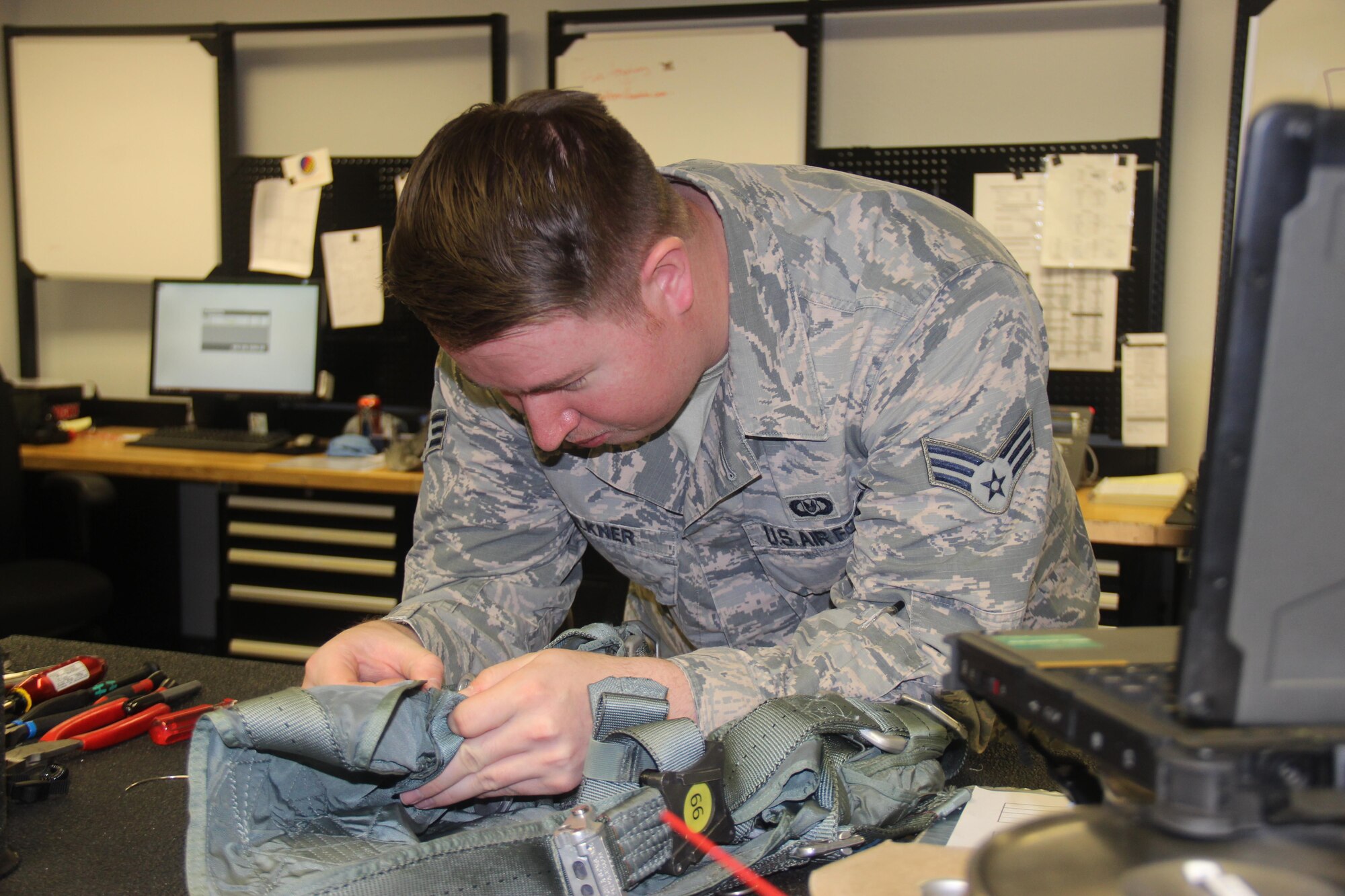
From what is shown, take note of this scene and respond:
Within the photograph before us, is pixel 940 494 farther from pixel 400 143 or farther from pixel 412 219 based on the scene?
pixel 400 143

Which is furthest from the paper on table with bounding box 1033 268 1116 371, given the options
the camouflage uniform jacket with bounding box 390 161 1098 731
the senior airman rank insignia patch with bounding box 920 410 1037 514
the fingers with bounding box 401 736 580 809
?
the fingers with bounding box 401 736 580 809

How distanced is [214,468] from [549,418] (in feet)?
6.66

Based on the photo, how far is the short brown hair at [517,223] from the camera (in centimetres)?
84

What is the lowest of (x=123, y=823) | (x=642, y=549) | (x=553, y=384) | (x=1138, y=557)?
(x=1138, y=557)

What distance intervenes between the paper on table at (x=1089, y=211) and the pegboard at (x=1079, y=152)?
0.9 inches

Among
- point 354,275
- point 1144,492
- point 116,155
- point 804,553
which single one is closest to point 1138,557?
point 1144,492

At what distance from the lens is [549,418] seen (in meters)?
0.97

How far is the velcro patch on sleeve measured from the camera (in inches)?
50.4

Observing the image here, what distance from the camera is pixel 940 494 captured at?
2.97ft

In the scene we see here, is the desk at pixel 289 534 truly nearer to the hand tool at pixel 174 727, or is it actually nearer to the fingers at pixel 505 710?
the hand tool at pixel 174 727

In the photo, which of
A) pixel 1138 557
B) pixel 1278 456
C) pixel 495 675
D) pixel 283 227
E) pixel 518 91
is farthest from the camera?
pixel 283 227

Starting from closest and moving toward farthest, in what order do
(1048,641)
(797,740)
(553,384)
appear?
(1048,641) < (797,740) < (553,384)

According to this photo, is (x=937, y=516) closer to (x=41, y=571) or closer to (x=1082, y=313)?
(x=1082, y=313)

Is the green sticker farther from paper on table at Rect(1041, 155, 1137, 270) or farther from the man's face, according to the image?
paper on table at Rect(1041, 155, 1137, 270)
